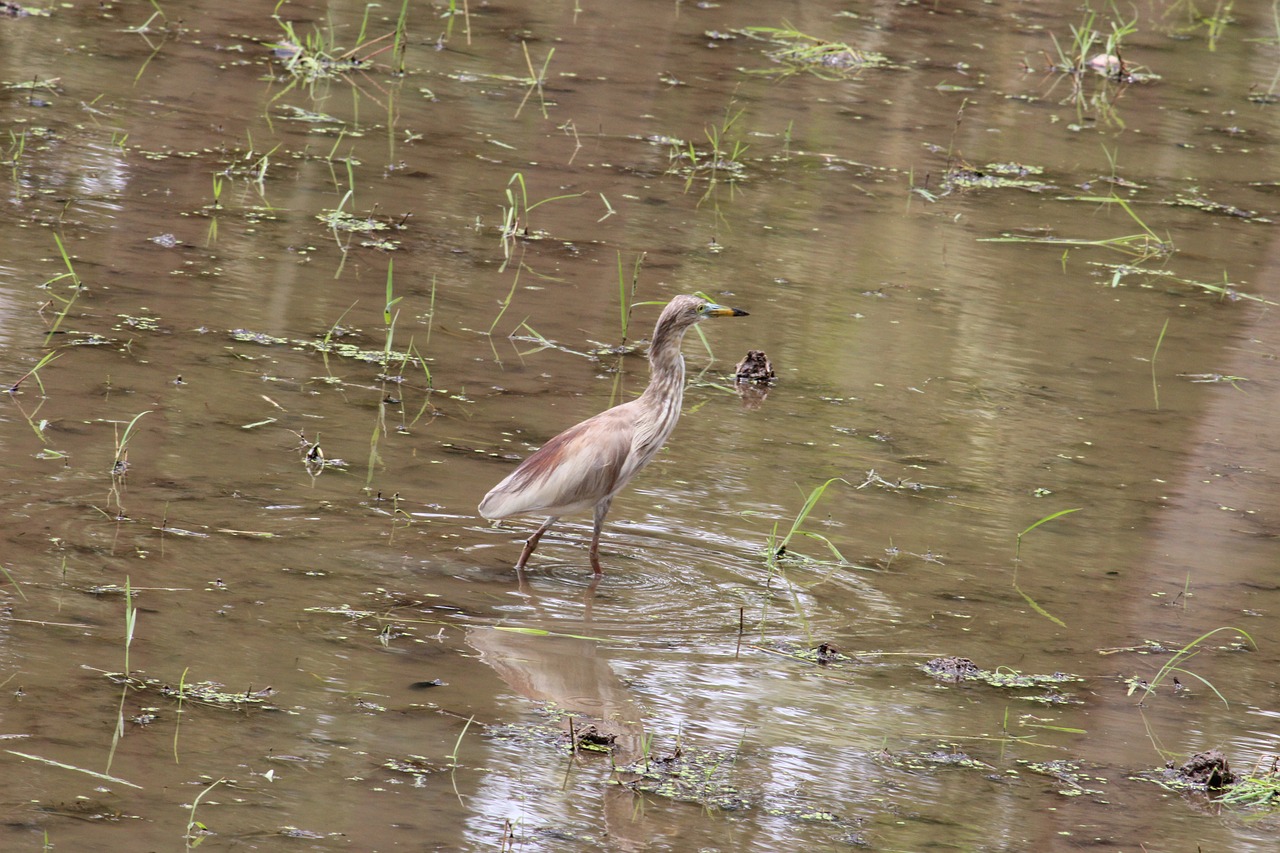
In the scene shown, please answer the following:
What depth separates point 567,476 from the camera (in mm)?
5312

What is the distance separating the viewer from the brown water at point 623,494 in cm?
407

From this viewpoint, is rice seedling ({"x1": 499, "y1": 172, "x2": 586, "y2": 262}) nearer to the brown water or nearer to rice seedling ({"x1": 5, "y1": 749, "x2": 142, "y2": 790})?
the brown water

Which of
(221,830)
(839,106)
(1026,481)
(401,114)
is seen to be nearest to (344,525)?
(221,830)

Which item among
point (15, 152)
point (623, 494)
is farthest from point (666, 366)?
point (15, 152)

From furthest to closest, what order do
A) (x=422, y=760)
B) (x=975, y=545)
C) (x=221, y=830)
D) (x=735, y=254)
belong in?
(x=735, y=254) < (x=975, y=545) < (x=422, y=760) < (x=221, y=830)

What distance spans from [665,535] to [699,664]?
0.97 meters

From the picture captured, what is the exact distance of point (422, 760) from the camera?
13.1 feet

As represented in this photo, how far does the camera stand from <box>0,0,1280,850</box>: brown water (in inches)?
160

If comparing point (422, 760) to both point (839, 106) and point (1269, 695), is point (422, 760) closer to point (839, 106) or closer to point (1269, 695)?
point (1269, 695)

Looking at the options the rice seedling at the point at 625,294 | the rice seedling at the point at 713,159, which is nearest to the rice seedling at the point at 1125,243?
the rice seedling at the point at 713,159

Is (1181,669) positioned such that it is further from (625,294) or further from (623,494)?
(625,294)

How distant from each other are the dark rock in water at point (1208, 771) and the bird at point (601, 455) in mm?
1963

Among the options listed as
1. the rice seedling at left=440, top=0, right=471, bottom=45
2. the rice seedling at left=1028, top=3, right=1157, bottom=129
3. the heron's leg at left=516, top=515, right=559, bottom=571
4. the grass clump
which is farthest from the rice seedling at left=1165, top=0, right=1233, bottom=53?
the heron's leg at left=516, top=515, right=559, bottom=571

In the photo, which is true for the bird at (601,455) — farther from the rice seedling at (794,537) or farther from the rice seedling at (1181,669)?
the rice seedling at (1181,669)
